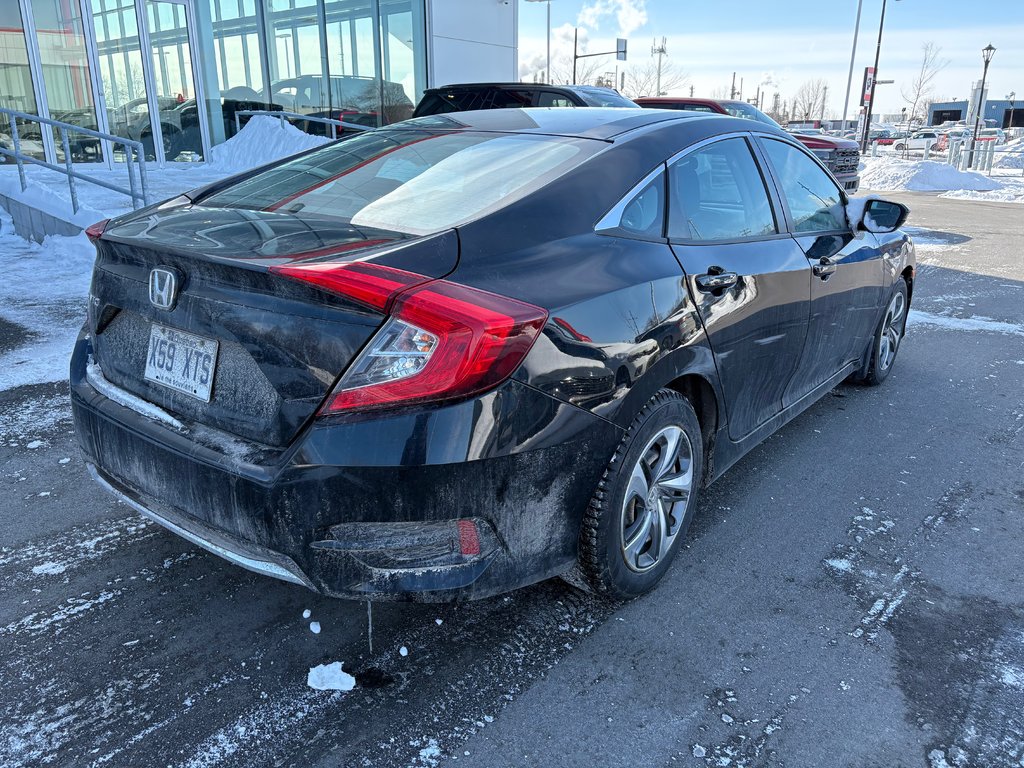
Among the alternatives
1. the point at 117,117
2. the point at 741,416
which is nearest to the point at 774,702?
the point at 741,416

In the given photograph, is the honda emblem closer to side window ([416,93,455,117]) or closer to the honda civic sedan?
the honda civic sedan

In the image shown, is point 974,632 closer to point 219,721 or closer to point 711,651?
point 711,651

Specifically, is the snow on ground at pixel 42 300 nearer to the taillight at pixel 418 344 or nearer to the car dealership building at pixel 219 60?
the taillight at pixel 418 344

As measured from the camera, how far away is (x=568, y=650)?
2.46 m

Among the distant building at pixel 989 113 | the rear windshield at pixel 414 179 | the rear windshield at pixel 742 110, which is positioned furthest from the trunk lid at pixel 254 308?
the distant building at pixel 989 113

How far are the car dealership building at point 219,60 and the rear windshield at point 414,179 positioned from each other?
39.5 ft

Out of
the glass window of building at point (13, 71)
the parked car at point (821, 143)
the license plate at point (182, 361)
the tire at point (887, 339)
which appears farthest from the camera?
the parked car at point (821, 143)

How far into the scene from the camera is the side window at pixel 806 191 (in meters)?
3.57

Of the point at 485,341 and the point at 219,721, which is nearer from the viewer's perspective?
the point at 485,341

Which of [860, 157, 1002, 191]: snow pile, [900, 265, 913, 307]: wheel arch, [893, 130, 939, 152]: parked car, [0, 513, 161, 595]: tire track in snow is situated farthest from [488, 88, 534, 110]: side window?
[893, 130, 939, 152]: parked car

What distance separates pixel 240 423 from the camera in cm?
214

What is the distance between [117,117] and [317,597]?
1368 cm

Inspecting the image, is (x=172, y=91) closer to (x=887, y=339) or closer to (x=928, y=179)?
(x=887, y=339)

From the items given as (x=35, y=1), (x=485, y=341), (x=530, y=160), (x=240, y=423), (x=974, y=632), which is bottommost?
(x=974, y=632)
